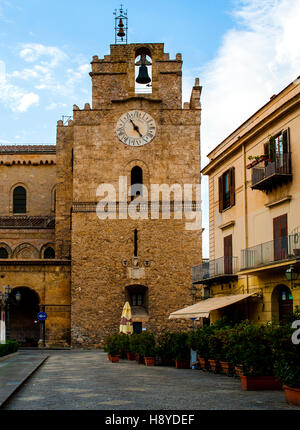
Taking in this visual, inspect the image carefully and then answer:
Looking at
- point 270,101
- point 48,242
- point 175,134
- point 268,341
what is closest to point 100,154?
point 175,134

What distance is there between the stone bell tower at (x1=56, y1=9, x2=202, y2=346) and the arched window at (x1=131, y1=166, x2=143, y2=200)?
6 cm

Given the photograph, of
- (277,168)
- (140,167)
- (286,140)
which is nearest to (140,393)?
(277,168)

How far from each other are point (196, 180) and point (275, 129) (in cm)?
1821

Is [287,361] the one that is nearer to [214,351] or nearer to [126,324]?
[214,351]

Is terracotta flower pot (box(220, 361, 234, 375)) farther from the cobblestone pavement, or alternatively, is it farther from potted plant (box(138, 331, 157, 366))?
potted plant (box(138, 331, 157, 366))

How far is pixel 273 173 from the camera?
1922 cm

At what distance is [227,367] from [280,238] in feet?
14.3

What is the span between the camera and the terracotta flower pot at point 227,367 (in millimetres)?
17250

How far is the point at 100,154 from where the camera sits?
38750 mm

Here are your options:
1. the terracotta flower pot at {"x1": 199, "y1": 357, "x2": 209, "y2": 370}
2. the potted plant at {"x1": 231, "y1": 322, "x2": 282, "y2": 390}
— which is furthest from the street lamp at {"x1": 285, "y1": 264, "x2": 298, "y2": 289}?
the potted plant at {"x1": 231, "y1": 322, "x2": 282, "y2": 390}

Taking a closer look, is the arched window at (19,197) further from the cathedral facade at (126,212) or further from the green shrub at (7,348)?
the green shrub at (7,348)

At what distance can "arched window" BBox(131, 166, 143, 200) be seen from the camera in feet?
126

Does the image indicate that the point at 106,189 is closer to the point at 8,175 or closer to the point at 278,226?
the point at 8,175

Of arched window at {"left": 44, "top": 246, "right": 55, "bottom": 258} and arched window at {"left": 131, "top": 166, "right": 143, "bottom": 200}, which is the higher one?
arched window at {"left": 131, "top": 166, "right": 143, "bottom": 200}
